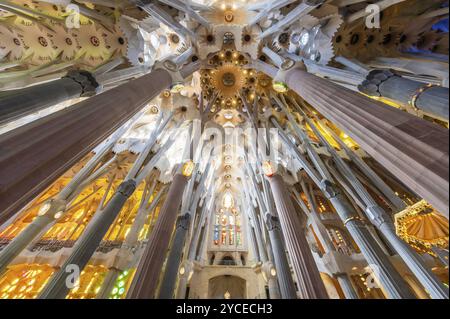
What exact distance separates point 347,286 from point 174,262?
7.56m

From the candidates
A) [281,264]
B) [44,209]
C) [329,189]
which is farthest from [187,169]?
[44,209]

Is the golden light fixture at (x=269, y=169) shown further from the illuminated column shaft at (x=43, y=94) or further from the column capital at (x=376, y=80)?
the illuminated column shaft at (x=43, y=94)

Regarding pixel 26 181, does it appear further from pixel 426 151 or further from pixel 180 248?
pixel 180 248

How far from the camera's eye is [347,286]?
8953 mm

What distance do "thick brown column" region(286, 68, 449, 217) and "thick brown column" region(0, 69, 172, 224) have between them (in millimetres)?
4973

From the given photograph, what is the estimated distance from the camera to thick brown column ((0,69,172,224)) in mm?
2877

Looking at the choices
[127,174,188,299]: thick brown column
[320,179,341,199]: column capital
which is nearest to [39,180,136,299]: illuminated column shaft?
[127,174,188,299]: thick brown column

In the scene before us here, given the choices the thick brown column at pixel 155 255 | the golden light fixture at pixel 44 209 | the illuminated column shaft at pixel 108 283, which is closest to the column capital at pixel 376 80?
the thick brown column at pixel 155 255

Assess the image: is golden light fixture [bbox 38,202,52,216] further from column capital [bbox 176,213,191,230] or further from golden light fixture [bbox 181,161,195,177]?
golden light fixture [bbox 181,161,195,177]

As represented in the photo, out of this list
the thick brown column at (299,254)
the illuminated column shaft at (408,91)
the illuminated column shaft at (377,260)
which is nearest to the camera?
the illuminated column shaft at (408,91)

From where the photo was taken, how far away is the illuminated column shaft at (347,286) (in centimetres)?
866

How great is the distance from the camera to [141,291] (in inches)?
215

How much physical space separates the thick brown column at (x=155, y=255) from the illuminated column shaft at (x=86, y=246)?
7.55 feet

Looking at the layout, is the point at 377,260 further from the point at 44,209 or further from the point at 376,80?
the point at 44,209
